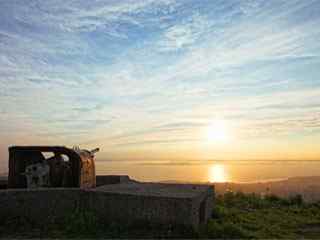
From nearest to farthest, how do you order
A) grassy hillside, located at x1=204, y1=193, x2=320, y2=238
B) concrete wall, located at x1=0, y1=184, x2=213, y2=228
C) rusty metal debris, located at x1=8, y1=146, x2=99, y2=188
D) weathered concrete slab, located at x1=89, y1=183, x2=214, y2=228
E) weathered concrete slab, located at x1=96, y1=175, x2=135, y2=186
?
weathered concrete slab, located at x1=89, y1=183, x2=214, y2=228 < grassy hillside, located at x1=204, y1=193, x2=320, y2=238 < concrete wall, located at x1=0, y1=184, x2=213, y2=228 < rusty metal debris, located at x1=8, y1=146, x2=99, y2=188 < weathered concrete slab, located at x1=96, y1=175, x2=135, y2=186

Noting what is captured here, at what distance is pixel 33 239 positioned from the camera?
842cm

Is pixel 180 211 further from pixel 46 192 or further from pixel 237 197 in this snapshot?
pixel 237 197

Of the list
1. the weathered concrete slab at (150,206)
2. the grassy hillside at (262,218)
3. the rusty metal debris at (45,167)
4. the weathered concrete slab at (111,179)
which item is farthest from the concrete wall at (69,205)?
the weathered concrete slab at (111,179)

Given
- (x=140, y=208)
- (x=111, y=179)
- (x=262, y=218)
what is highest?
(x=111, y=179)

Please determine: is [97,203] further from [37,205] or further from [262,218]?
[262,218]

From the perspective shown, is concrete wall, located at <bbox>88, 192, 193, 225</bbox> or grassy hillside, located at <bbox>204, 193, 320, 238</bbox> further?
grassy hillside, located at <bbox>204, 193, 320, 238</bbox>

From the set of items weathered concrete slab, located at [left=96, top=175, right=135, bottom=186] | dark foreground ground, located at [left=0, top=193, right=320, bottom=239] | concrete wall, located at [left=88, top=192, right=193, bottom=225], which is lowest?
dark foreground ground, located at [left=0, top=193, right=320, bottom=239]

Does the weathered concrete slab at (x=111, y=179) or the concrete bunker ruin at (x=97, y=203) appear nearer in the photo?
the concrete bunker ruin at (x=97, y=203)

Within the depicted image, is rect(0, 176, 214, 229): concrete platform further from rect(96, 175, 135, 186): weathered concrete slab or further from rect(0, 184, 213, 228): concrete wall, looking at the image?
rect(96, 175, 135, 186): weathered concrete slab

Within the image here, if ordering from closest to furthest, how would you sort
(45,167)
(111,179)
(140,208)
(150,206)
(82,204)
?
(150,206) < (140,208) < (82,204) < (45,167) < (111,179)

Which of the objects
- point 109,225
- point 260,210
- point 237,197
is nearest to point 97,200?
point 109,225

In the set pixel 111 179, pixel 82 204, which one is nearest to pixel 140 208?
pixel 82 204

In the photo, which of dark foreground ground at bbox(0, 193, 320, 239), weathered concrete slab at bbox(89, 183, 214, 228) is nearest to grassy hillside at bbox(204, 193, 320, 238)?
dark foreground ground at bbox(0, 193, 320, 239)

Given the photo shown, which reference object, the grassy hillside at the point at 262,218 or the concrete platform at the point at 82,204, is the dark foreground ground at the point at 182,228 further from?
the concrete platform at the point at 82,204
